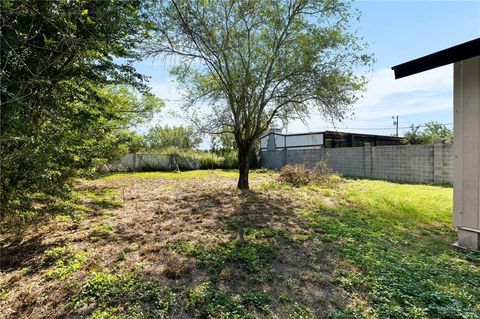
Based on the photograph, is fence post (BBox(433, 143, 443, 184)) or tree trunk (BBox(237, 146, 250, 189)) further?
fence post (BBox(433, 143, 443, 184))

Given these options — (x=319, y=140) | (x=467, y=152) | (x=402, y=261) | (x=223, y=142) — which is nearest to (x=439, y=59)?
(x=467, y=152)

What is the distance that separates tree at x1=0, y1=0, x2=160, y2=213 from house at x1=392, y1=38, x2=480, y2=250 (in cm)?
353

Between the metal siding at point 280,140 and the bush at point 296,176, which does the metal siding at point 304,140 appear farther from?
the bush at point 296,176

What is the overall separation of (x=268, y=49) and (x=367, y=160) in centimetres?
775

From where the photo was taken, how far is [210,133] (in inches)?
305

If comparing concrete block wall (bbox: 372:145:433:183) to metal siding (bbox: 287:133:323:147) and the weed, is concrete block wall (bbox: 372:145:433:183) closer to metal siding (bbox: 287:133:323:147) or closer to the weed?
metal siding (bbox: 287:133:323:147)

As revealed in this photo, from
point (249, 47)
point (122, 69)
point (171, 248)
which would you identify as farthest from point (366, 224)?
point (249, 47)

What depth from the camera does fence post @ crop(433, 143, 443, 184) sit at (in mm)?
9492

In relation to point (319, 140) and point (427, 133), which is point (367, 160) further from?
point (427, 133)

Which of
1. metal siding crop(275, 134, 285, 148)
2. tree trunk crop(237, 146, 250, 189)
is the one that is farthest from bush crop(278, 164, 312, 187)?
metal siding crop(275, 134, 285, 148)

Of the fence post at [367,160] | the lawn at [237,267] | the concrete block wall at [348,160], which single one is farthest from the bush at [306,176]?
the lawn at [237,267]

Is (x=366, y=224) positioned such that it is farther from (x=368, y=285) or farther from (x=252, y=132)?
(x=252, y=132)

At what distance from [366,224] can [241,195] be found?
299 centimetres

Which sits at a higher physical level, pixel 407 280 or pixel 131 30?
pixel 131 30
